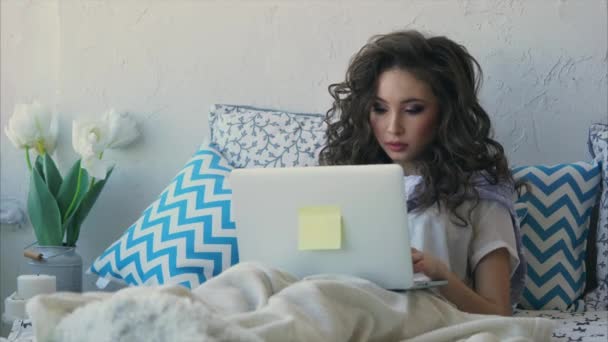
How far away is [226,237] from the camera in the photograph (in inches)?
81.7

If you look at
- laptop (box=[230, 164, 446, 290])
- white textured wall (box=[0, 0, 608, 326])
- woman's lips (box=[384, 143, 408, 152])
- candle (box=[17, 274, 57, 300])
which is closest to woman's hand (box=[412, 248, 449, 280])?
laptop (box=[230, 164, 446, 290])

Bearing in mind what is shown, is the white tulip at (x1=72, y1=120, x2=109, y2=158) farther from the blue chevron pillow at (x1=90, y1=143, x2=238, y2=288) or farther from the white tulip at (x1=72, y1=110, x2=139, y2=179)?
the blue chevron pillow at (x1=90, y1=143, x2=238, y2=288)

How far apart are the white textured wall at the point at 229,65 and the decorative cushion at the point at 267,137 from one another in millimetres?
130

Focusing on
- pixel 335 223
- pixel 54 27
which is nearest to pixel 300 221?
pixel 335 223

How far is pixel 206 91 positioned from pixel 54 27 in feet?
1.52

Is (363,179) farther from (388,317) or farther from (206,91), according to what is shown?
(206,91)

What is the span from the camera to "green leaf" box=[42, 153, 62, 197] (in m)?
2.39

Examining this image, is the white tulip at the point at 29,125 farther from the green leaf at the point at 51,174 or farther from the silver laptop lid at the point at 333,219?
the silver laptop lid at the point at 333,219

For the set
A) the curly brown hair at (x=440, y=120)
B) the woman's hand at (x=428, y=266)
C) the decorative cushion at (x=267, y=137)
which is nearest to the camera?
the woman's hand at (x=428, y=266)

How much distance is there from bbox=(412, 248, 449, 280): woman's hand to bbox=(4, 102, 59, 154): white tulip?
109 centimetres

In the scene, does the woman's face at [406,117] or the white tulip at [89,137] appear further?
the white tulip at [89,137]

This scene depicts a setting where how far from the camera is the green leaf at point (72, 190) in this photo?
238cm

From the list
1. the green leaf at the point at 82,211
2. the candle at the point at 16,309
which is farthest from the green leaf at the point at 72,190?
the candle at the point at 16,309

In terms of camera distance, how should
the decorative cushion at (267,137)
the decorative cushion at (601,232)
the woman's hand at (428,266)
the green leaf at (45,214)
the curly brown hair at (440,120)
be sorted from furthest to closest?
the green leaf at (45,214) → the decorative cushion at (267,137) → the decorative cushion at (601,232) → the curly brown hair at (440,120) → the woman's hand at (428,266)
